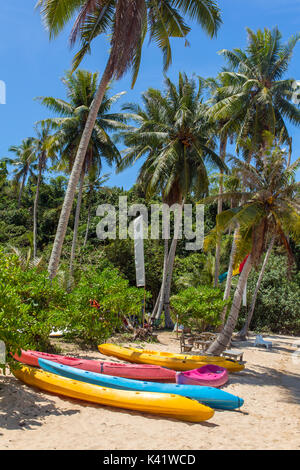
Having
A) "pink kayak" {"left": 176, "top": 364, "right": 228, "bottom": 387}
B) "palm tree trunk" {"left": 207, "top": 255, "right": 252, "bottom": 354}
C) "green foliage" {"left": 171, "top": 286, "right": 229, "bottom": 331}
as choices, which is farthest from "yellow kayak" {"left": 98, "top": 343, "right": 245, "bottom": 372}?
"green foliage" {"left": 171, "top": 286, "right": 229, "bottom": 331}

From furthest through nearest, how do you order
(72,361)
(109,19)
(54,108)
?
1. (54,108)
2. (109,19)
3. (72,361)

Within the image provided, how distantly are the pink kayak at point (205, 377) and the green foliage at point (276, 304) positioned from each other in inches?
524

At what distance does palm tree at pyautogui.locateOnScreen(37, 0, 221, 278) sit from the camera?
1034 cm

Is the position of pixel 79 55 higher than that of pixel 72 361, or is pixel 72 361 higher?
pixel 79 55

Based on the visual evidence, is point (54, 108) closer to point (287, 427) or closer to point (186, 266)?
point (186, 266)

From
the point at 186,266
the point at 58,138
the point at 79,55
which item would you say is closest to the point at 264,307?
the point at 186,266

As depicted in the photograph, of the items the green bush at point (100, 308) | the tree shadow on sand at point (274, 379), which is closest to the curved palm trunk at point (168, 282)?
the green bush at point (100, 308)

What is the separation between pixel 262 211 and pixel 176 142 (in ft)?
26.8

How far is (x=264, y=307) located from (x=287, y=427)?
15853mm

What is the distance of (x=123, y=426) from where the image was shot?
19.0ft

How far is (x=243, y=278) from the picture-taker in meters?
11.7

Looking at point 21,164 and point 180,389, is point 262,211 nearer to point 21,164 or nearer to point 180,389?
point 180,389
